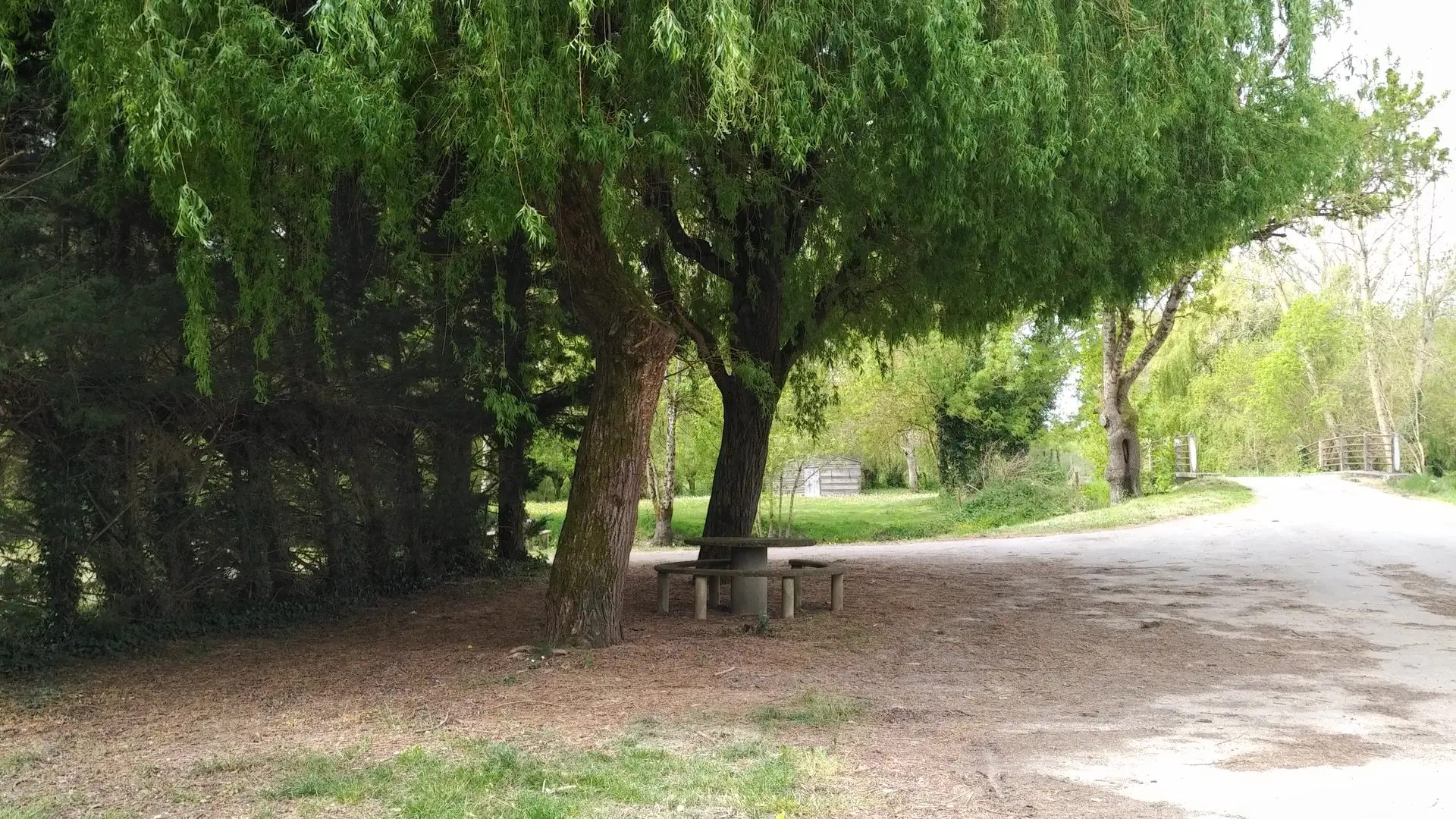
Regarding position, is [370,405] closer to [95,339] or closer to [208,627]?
[208,627]

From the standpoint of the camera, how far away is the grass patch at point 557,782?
4457 millimetres

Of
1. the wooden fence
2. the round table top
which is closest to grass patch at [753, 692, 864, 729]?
the round table top

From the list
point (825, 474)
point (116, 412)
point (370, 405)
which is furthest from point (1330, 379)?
point (116, 412)

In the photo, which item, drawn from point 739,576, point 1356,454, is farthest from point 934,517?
point 739,576

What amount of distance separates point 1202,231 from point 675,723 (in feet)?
24.2

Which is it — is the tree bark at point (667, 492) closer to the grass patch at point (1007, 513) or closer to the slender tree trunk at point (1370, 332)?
the grass patch at point (1007, 513)

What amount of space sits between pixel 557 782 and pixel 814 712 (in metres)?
1.99

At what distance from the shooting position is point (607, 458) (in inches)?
346

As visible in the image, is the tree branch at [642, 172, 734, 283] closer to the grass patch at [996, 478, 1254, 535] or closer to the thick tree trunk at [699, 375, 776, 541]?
the thick tree trunk at [699, 375, 776, 541]

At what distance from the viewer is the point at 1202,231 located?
10.5 meters

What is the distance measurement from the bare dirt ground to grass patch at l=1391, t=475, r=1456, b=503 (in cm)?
1507

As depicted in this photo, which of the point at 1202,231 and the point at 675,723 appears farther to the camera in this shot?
the point at 1202,231

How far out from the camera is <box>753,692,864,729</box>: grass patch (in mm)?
6152

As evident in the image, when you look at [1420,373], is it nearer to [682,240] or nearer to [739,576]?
[682,240]
